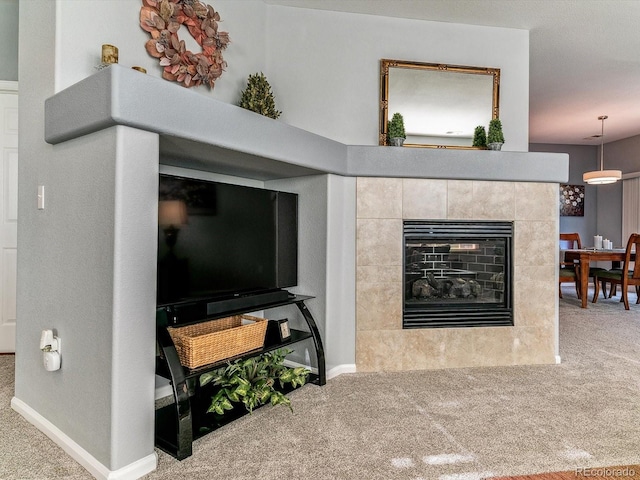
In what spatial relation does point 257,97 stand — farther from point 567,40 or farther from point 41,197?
point 567,40

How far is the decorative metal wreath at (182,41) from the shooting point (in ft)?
7.43

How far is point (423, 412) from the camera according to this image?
232 cm

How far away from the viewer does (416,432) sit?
2.08m

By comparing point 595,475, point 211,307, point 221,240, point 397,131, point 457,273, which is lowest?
point 595,475

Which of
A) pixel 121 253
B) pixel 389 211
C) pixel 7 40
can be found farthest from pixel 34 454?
pixel 7 40

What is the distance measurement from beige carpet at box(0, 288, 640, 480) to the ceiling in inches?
103

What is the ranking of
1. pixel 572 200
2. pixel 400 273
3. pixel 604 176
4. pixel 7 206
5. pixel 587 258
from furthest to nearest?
1. pixel 572 200
2. pixel 604 176
3. pixel 587 258
4. pixel 7 206
5. pixel 400 273

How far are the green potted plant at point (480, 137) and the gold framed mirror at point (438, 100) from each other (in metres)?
0.04

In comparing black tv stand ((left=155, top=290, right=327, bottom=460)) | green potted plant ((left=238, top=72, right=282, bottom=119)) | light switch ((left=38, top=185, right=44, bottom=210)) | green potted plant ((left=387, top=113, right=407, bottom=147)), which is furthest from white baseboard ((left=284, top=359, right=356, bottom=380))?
light switch ((left=38, top=185, right=44, bottom=210))

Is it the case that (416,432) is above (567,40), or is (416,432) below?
below

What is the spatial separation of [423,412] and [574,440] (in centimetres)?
71
